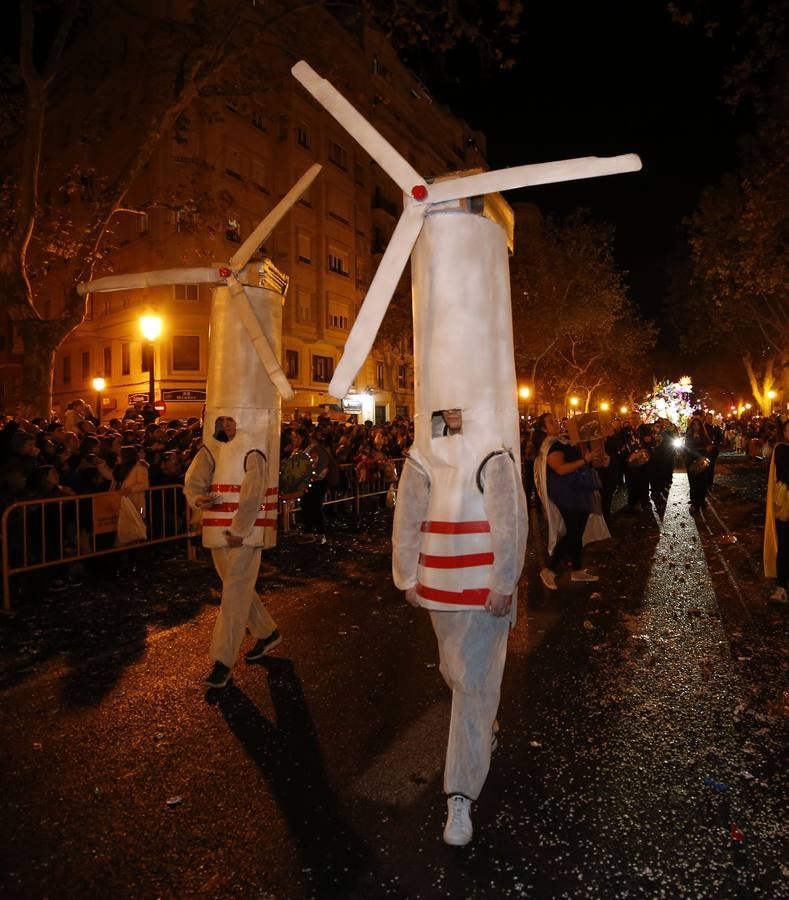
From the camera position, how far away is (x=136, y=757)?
4078 mm

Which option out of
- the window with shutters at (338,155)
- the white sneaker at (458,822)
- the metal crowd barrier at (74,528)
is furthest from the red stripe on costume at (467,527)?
the window with shutters at (338,155)

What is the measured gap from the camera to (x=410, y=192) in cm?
359

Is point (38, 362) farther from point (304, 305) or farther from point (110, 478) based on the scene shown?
point (304, 305)

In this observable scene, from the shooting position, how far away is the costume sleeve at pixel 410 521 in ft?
11.5

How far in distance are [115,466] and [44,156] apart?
3239 cm

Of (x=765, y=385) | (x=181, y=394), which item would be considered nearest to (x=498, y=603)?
(x=181, y=394)

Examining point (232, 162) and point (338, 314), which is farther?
point (338, 314)

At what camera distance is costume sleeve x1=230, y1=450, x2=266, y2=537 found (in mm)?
5086

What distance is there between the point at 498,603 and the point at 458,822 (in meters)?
1.03

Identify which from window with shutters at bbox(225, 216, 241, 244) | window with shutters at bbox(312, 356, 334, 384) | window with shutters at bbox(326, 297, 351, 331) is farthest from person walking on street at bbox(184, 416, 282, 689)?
window with shutters at bbox(326, 297, 351, 331)

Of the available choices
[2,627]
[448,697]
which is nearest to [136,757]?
[448,697]

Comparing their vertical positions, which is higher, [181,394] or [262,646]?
[181,394]

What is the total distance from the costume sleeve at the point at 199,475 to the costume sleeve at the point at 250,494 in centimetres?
36

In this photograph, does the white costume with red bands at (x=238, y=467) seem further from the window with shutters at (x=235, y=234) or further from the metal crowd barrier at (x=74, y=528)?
the window with shutters at (x=235, y=234)
